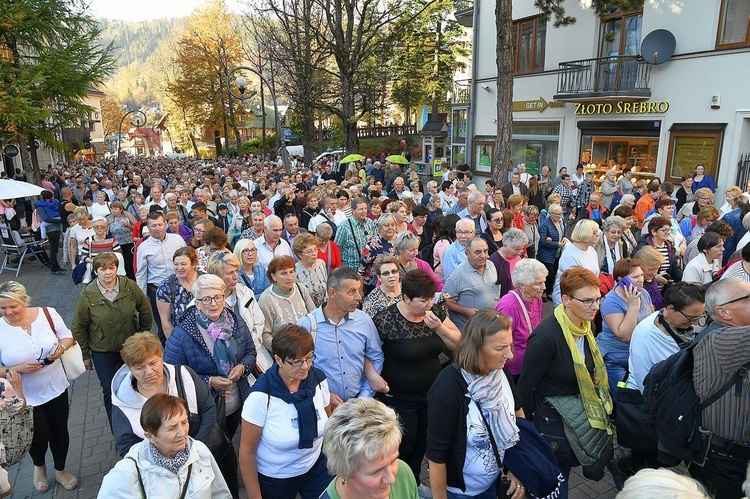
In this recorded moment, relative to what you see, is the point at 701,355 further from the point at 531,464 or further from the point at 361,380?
the point at 361,380

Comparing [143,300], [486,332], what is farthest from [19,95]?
[486,332]

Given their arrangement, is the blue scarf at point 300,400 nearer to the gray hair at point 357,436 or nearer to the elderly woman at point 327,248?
the gray hair at point 357,436

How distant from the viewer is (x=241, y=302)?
429cm

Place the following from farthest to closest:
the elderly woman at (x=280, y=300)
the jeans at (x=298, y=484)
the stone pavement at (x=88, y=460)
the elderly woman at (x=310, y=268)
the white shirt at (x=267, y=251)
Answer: the white shirt at (x=267, y=251), the elderly woman at (x=310, y=268), the elderly woman at (x=280, y=300), the stone pavement at (x=88, y=460), the jeans at (x=298, y=484)

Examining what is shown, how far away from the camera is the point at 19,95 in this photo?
16.0 meters

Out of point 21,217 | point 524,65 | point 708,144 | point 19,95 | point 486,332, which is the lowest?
point 21,217

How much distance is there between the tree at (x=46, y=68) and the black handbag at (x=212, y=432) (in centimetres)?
1680

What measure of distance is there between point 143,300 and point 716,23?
16277mm

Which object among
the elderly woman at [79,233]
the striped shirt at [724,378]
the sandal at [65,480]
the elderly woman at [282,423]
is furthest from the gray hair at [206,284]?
the elderly woman at [79,233]

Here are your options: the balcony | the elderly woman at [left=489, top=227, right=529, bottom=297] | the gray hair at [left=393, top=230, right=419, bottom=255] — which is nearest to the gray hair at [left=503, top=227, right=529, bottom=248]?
the elderly woman at [left=489, top=227, right=529, bottom=297]

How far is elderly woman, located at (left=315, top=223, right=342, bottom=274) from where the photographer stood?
6.07m

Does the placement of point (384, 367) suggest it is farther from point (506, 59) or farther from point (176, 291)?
point (506, 59)

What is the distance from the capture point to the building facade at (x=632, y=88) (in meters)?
13.8

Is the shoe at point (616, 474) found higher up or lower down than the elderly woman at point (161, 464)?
lower down
